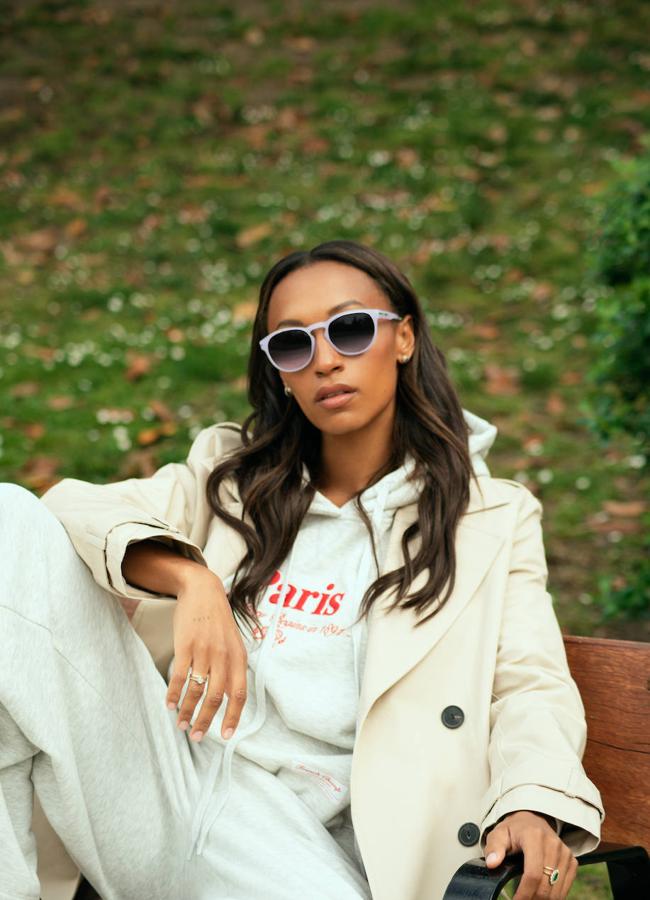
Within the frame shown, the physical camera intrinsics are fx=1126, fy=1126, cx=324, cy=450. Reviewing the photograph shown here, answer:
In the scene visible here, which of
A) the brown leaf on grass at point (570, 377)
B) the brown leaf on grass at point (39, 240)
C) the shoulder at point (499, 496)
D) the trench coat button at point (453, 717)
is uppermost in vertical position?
the brown leaf on grass at point (39, 240)

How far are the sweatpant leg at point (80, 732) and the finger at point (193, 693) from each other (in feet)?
0.79

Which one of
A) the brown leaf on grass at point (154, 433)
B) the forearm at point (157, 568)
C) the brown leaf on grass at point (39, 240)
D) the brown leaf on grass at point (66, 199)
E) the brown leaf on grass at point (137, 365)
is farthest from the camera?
the brown leaf on grass at point (66, 199)

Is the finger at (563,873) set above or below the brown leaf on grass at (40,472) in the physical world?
below

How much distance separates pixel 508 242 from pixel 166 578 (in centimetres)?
554

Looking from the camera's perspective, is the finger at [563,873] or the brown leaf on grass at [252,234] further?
the brown leaf on grass at [252,234]

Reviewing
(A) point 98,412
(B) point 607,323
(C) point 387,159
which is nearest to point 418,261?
(C) point 387,159

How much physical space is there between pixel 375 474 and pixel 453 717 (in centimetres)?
76

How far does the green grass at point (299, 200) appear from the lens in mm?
5594

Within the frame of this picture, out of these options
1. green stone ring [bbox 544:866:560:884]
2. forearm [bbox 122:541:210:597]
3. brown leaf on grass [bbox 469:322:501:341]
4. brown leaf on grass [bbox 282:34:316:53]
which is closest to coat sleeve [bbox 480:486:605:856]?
green stone ring [bbox 544:866:560:884]

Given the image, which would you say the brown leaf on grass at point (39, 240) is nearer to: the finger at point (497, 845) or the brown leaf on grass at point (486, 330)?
the brown leaf on grass at point (486, 330)

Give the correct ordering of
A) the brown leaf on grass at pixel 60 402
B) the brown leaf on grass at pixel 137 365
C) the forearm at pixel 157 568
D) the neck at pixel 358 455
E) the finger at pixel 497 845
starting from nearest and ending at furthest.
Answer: the finger at pixel 497 845 → the forearm at pixel 157 568 → the neck at pixel 358 455 → the brown leaf on grass at pixel 60 402 → the brown leaf on grass at pixel 137 365

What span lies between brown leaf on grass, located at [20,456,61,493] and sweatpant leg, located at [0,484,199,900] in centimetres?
279

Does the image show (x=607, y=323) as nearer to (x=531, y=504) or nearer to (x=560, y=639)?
(x=531, y=504)

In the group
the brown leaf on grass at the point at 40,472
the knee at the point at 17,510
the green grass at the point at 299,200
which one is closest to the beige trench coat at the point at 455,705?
the knee at the point at 17,510
